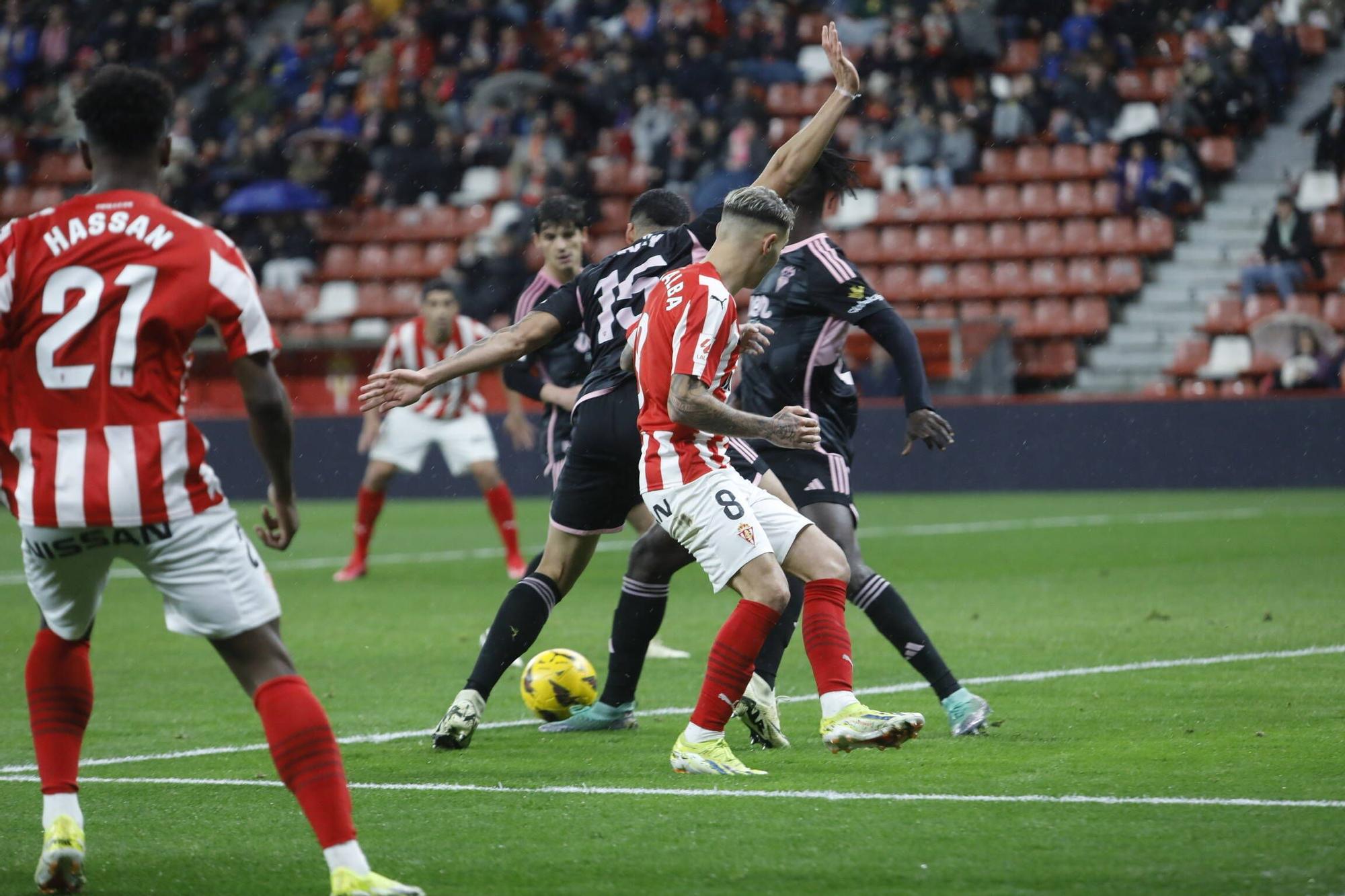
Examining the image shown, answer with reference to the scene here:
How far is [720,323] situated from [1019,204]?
2002 centimetres

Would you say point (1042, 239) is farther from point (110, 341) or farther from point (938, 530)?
point (110, 341)

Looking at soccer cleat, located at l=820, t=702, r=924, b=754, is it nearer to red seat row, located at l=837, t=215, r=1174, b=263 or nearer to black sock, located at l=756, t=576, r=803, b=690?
black sock, located at l=756, t=576, r=803, b=690

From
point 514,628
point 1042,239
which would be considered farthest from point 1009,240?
point 514,628

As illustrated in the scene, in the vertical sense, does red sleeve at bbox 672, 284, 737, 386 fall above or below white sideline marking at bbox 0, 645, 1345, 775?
above

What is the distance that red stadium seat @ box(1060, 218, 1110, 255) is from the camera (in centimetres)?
2452

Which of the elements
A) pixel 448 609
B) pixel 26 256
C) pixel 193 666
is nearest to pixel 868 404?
pixel 448 609

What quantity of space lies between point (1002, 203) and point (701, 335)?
20056 mm

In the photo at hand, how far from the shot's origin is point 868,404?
22.3 meters

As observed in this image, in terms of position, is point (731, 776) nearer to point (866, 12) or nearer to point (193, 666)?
point (193, 666)

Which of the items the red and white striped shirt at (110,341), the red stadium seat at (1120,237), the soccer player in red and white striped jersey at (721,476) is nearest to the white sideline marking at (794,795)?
the soccer player in red and white striped jersey at (721,476)

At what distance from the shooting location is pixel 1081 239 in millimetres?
24594

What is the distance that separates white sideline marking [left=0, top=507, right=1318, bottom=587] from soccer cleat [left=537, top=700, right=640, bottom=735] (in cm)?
804

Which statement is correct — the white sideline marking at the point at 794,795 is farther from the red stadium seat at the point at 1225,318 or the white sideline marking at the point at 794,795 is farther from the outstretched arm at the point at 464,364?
the red stadium seat at the point at 1225,318

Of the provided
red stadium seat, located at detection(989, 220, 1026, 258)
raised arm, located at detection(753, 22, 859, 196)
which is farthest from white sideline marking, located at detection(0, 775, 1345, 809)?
red stadium seat, located at detection(989, 220, 1026, 258)
